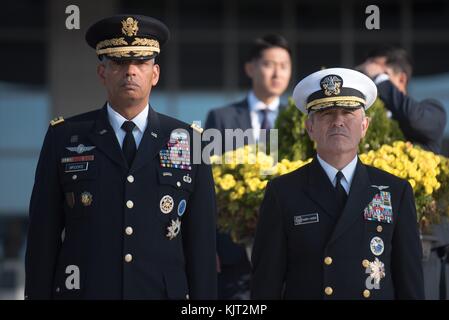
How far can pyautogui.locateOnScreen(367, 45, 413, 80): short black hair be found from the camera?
7219 mm

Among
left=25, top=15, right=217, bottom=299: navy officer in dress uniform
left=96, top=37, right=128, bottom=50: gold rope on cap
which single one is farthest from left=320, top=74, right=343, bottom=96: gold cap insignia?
left=96, top=37, right=128, bottom=50: gold rope on cap

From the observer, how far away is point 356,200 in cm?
469

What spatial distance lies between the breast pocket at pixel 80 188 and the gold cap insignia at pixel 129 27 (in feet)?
1.99

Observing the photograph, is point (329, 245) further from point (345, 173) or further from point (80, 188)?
point (80, 188)

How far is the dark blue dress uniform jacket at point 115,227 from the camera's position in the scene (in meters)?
4.56

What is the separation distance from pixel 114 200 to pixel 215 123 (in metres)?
2.76

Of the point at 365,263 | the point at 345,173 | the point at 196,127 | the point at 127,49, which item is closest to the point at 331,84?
the point at 345,173

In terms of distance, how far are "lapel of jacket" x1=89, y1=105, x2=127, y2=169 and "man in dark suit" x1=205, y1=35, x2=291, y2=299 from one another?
205 cm

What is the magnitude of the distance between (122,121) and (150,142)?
0.15 metres

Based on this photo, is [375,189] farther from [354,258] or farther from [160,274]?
[160,274]

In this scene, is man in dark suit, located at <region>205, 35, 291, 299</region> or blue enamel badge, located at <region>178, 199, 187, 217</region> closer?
blue enamel badge, located at <region>178, 199, 187, 217</region>

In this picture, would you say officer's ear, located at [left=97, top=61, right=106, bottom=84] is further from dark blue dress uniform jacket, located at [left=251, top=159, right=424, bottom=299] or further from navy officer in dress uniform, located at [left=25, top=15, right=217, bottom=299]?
dark blue dress uniform jacket, located at [left=251, top=159, right=424, bottom=299]

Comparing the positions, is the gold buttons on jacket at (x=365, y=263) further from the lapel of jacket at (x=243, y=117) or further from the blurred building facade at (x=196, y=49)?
the blurred building facade at (x=196, y=49)
